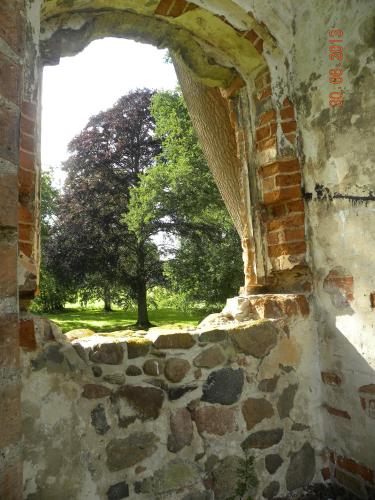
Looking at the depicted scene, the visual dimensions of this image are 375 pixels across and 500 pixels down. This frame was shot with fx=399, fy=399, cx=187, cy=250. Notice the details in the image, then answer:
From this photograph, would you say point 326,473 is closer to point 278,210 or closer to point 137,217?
point 278,210

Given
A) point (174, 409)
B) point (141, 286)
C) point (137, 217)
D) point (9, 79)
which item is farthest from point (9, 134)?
point (141, 286)

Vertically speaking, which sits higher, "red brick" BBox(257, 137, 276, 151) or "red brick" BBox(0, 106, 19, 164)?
"red brick" BBox(257, 137, 276, 151)

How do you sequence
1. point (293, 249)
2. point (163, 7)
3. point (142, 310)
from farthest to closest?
1. point (142, 310)
2. point (293, 249)
3. point (163, 7)

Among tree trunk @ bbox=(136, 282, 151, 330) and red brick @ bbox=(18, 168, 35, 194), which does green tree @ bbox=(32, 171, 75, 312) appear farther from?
red brick @ bbox=(18, 168, 35, 194)

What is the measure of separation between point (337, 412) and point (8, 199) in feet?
7.25

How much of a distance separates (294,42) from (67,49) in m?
1.43

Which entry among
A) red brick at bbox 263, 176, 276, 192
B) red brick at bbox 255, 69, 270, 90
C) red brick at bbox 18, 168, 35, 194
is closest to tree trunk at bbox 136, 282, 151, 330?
red brick at bbox 263, 176, 276, 192

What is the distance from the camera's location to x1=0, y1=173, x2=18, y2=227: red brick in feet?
3.15

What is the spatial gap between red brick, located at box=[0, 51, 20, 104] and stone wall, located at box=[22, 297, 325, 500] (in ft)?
3.65

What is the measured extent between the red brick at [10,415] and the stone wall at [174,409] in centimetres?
83

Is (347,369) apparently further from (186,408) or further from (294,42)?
(294,42)

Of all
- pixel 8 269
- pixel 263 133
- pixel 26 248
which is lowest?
pixel 8 269

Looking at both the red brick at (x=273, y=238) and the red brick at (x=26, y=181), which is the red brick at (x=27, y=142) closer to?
the red brick at (x=26, y=181)

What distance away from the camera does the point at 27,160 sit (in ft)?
6.09
